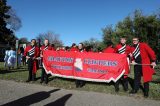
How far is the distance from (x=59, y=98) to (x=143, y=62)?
11.5 feet

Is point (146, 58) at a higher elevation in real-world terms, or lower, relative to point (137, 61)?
higher

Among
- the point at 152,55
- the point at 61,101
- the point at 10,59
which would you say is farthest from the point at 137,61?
the point at 10,59

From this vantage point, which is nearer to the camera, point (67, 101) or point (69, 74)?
point (67, 101)

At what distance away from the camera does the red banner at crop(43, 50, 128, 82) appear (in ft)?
40.5

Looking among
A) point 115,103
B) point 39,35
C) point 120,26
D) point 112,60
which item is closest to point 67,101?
point 115,103

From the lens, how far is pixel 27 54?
14.8 meters

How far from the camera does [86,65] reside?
43.1ft

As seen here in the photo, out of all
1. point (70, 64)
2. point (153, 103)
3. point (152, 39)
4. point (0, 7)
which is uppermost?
point (0, 7)

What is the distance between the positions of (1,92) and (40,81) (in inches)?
150

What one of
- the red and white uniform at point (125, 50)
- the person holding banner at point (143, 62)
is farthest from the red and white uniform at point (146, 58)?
the red and white uniform at point (125, 50)

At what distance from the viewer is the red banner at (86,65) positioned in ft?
40.5

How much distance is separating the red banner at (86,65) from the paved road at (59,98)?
1.45 meters

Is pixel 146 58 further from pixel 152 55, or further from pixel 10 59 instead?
pixel 10 59

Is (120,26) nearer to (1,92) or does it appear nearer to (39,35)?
(1,92)
